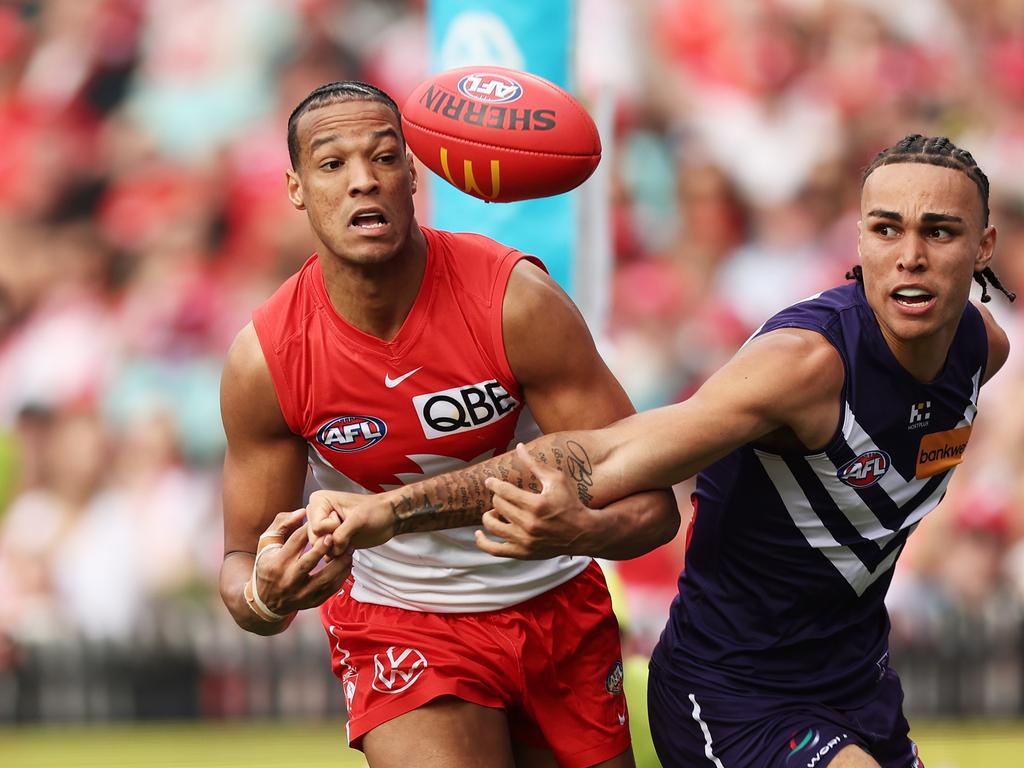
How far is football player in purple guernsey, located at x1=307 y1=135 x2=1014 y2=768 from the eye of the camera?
3.70 metres

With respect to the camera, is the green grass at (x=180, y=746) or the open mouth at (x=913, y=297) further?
the green grass at (x=180, y=746)

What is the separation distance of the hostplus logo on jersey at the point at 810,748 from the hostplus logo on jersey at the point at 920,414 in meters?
0.85

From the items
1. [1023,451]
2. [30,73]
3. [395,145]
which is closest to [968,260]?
[395,145]

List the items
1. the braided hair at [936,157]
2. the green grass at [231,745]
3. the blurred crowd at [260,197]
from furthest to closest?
the blurred crowd at [260,197] → the green grass at [231,745] → the braided hair at [936,157]

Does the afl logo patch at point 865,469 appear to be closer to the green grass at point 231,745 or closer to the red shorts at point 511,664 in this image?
the red shorts at point 511,664

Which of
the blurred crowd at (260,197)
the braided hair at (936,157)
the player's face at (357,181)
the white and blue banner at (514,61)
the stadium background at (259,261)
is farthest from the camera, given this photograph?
the blurred crowd at (260,197)

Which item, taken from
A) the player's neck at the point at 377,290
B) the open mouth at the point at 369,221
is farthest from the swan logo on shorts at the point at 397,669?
the open mouth at the point at 369,221

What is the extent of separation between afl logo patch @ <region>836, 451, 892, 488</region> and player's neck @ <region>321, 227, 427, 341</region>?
1.27 meters

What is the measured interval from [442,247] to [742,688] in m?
1.50

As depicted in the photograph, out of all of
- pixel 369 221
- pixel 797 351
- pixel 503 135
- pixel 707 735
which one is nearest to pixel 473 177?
pixel 503 135

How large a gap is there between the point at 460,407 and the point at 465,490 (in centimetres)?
31

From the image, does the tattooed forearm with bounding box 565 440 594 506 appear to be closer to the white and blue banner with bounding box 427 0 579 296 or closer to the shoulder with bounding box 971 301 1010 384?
the shoulder with bounding box 971 301 1010 384

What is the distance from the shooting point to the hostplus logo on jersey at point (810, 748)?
3861mm

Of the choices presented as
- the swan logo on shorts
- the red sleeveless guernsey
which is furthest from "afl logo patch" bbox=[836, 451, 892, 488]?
the swan logo on shorts
